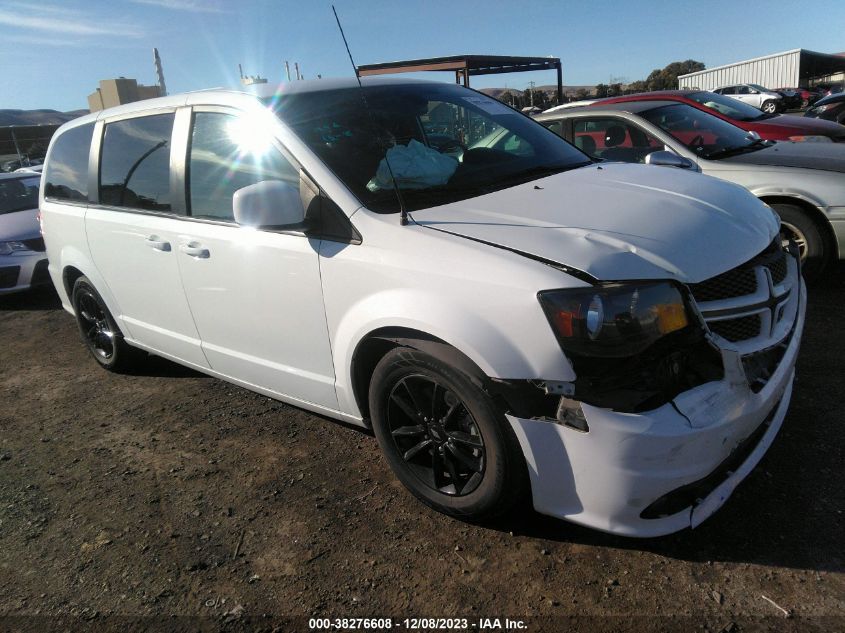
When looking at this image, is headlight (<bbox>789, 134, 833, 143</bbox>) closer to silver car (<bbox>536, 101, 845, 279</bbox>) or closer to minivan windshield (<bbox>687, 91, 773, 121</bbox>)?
minivan windshield (<bbox>687, 91, 773, 121</bbox>)

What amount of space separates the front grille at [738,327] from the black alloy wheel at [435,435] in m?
0.93

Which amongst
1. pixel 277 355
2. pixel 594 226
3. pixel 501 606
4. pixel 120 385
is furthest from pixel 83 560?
pixel 594 226

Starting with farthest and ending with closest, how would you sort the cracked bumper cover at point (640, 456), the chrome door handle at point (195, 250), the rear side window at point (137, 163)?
1. the rear side window at point (137, 163)
2. the chrome door handle at point (195, 250)
3. the cracked bumper cover at point (640, 456)

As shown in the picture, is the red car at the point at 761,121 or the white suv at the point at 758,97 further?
the white suv at the point at 758,97

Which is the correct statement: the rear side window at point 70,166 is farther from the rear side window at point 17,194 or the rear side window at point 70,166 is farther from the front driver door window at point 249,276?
the rear side window at point 17,194

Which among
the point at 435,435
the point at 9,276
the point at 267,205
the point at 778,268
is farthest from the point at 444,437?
the point at 9,276

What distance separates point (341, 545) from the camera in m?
2.53

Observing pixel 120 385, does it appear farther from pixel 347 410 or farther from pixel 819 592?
pixel 819 592

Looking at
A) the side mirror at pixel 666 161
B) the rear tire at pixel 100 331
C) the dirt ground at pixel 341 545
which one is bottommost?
the dirt ground at pixel 341 545

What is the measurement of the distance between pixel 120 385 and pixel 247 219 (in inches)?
106

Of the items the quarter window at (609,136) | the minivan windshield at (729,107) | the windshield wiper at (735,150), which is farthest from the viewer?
the minivan windshield at (729,107)

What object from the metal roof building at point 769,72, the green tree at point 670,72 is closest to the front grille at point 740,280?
the metal roof building at point 769,72

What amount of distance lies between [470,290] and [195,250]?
171cm

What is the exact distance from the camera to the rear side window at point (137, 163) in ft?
11.4
